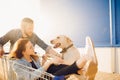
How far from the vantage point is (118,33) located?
1.74m

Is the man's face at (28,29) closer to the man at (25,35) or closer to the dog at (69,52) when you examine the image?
the man at (25,35)

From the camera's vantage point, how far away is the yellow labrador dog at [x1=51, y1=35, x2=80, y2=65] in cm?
136

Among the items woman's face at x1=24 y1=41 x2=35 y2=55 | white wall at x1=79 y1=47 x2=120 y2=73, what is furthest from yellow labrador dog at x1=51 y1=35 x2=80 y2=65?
white wall at x1=79 y1=47 x2=120 y2=73

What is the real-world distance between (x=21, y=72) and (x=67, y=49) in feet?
0.88

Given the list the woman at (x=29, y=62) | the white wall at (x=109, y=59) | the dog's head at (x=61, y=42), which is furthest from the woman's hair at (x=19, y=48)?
the white wall at (x=109, y=59)


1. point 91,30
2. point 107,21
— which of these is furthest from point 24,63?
point 107,21

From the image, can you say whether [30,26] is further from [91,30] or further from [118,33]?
[118,33]

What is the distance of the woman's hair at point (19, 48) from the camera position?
1336mm

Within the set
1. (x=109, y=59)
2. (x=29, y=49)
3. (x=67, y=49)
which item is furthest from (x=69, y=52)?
(x=109, y=59)

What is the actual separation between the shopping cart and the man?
0.09m

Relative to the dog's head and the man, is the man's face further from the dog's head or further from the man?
the dog's head

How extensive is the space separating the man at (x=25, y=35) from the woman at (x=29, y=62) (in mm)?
46

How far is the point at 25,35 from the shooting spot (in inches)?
55.1

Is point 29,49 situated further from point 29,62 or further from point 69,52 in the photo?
point 69,52
